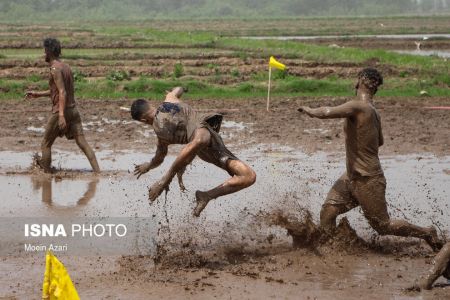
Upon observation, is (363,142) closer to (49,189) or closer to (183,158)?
(183,158)

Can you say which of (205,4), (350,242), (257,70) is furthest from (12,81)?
(205,4)

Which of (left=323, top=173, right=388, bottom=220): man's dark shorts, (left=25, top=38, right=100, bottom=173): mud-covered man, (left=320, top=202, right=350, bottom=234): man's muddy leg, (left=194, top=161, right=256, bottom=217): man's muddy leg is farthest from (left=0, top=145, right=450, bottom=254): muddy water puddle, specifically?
(left=323, top=173, right=388, bottom=220): man's dark shorts

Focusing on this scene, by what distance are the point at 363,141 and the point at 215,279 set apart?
1.76 meters

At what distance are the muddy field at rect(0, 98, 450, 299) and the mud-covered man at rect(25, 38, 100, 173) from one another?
38 centimetres

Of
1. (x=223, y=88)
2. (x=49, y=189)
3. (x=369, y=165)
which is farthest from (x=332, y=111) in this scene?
(x=223, y=88)

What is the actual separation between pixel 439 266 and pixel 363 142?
4.53 feet

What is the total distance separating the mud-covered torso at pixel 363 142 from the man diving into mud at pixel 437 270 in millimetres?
1150

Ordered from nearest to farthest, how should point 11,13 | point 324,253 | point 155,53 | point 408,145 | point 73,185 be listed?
1. point 324,253
2. point 73,185
3. point 408,145
4. point 155,53
5. point 11,13

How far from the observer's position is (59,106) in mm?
10805

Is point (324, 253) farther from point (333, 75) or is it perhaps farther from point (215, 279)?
point (333, 75)

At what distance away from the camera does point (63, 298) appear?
5016 millimetres

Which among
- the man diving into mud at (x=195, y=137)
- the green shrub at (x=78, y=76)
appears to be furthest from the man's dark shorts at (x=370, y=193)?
the green shrub at (x=78, y=76)

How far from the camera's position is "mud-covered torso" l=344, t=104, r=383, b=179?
23.9 ft

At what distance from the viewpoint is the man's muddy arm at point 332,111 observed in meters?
7.05
